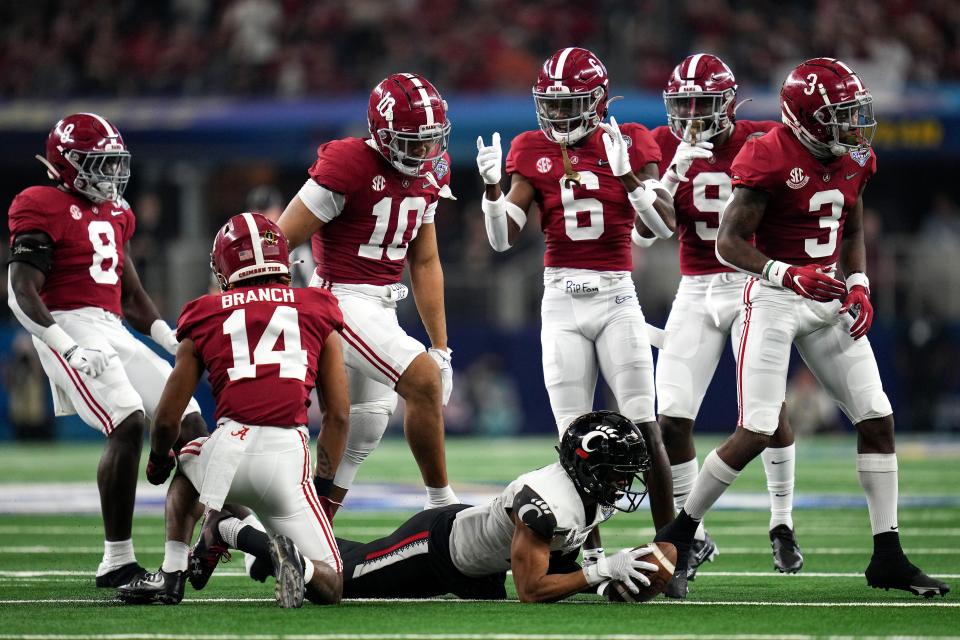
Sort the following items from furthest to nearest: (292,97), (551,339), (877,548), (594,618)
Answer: (292,97), (551,339), (877,548), (594,618)

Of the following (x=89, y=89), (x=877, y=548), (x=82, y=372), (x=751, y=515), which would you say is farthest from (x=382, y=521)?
(x=89, y=89)

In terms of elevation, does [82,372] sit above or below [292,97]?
below

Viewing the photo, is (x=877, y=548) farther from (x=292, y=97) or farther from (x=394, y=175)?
(x=292, y=97)

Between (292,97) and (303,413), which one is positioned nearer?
(303,413)

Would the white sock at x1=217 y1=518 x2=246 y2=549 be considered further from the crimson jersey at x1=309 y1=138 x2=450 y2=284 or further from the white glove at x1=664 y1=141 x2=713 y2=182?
the white glove at x1=664 y1=141 x2=713 y2=182

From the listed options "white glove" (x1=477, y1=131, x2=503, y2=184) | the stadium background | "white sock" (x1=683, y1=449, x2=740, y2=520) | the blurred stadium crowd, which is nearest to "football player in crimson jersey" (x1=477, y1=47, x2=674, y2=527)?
"white glove" (x1=477, y1=131, x2=503, y2=184)

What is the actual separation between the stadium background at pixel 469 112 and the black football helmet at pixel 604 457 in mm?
10384

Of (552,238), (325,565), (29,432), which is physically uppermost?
(552,238)

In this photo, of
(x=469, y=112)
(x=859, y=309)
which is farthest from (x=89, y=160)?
(x=469, y=112)

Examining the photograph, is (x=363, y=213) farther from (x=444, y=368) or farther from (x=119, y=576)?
(x=119, y=576)

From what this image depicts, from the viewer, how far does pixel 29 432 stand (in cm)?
1598

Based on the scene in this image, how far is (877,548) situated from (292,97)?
1261cm

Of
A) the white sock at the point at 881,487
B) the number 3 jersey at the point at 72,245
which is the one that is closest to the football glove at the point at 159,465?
the number 3 jersey at the point at 72,245

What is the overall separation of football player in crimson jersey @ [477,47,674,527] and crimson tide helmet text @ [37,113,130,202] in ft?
5.18
